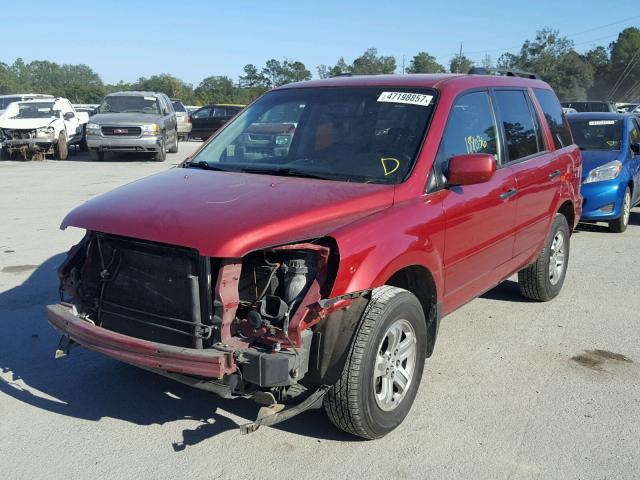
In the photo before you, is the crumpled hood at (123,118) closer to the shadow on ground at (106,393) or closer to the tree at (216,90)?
the shadow on ground at (106,393)

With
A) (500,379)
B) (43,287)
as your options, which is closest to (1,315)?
(43,287)

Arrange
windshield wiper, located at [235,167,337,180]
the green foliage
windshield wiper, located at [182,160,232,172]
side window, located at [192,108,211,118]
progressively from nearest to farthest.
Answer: windshield wiper, located at [235,167,337,180] < windshield wiper, located at [182,160,232,172] < side window, located at [192,108,211,118] < the green foliage

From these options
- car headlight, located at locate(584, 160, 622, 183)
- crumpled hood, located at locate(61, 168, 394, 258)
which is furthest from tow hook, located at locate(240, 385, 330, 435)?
car headlight, located at locate(584, 160, 622, 183)

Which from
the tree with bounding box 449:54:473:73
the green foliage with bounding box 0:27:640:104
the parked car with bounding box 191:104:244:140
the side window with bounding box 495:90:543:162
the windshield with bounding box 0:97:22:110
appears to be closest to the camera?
the side window with bounding box 495:90:543:162

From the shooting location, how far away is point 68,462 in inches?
132

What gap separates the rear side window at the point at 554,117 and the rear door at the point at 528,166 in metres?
0.26

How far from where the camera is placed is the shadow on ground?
12.4 ft

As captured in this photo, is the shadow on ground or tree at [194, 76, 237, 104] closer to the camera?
the shadow on ground

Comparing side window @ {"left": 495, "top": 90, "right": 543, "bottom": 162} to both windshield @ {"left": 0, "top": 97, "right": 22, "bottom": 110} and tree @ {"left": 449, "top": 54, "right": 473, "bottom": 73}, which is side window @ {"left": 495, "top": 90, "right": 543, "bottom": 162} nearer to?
tree @ {"left": 449, "top": 54, "right": 473, "bottom": 73}

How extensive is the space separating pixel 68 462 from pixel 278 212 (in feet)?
5.62

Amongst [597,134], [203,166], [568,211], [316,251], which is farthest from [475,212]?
[597,134]

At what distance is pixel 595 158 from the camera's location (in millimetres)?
9523

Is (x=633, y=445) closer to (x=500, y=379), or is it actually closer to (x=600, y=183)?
(x=500, y=379)

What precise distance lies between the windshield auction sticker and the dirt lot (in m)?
1.87
